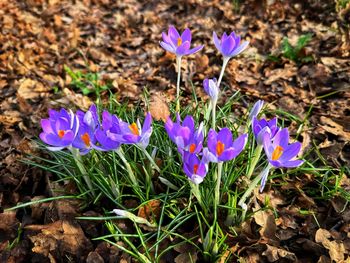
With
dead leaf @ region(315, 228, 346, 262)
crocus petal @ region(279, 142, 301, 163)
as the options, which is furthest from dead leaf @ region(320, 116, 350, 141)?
crocus petal @ region(279, 142, 301, 163)

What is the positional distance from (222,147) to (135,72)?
2.17 meters

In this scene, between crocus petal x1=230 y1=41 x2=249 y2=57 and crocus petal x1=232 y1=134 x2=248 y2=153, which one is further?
crocus petal x1=230 y1=41 x2=249 y2=57

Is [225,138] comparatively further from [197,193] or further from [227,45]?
[227,45]

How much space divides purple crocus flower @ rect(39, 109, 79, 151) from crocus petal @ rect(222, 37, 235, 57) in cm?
70

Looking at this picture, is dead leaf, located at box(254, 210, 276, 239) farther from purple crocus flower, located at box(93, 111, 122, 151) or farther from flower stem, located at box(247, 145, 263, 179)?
purple crocus flower, located at box(93, 111, 122, 151)

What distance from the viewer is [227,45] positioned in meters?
1.73

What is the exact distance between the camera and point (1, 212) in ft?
6.77

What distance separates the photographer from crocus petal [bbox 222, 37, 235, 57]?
1.72 m

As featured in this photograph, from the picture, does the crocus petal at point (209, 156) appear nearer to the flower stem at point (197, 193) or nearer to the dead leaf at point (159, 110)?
the flower stem at point (197, 193)

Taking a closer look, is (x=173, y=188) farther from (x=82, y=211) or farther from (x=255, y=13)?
(x=255, y=13)

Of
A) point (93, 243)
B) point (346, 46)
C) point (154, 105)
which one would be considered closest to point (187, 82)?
point (154, 105)

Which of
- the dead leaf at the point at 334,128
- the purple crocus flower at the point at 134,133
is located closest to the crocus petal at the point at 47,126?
the purple crocus flower at the point at 134,133

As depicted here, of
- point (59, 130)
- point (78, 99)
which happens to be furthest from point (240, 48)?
point (78, 99)

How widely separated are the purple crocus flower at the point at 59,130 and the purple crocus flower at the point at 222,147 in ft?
1.60
